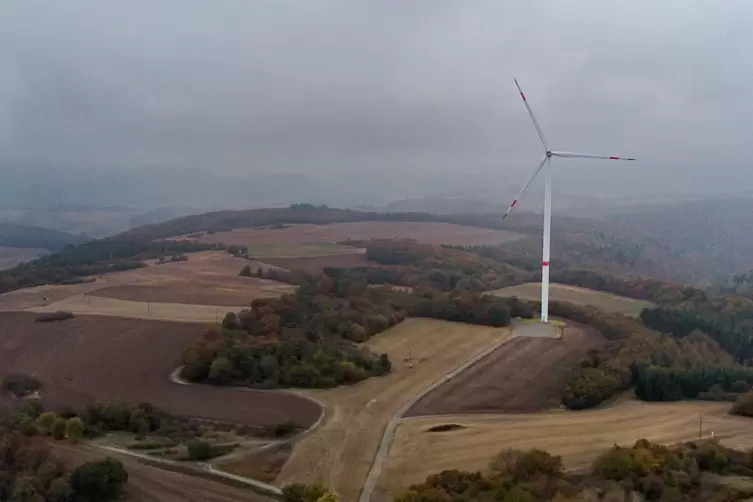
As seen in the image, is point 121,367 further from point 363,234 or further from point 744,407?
point 363,234

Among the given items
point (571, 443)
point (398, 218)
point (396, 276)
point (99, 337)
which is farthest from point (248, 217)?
point (571, 443)

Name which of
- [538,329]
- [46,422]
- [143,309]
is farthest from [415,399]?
[143,309]

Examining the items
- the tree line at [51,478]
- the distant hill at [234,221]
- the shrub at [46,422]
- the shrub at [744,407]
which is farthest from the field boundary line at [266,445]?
the distant hill at [234,221]

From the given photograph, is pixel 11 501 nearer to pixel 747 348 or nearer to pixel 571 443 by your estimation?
pixel 571 443

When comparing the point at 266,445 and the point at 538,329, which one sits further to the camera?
the point at 538,329

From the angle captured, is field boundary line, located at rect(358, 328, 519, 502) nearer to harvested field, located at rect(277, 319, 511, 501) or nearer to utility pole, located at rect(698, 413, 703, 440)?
harvested field, located at rect(277, 319, 511, 501)

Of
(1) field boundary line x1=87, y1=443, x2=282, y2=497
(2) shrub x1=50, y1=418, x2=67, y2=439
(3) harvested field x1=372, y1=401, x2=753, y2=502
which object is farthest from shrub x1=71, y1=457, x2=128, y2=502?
(3) harvested field x1=372, y1=401, x2=753, y2=502

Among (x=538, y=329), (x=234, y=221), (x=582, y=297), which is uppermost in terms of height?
(x=234, y=221)
